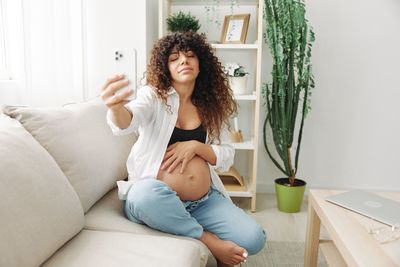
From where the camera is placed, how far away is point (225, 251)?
1325mm

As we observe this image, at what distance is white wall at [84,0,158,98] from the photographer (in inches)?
84.9

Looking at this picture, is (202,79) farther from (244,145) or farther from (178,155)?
(244,145)

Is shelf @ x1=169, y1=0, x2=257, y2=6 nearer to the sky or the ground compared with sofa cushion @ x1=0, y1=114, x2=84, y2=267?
nearer to the sky

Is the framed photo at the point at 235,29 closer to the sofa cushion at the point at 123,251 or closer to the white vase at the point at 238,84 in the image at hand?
the white vase at the point at 238,84

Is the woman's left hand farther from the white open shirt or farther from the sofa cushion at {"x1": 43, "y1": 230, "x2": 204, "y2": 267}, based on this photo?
the sofa cushion at {"x1": 43, "y1": 230, "x2": 204, "y2": 267}

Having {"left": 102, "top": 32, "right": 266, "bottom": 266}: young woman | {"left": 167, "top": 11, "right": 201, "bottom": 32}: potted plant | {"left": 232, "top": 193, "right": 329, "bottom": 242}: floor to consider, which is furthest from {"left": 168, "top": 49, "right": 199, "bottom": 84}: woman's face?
{"left": 232, "top": 193, "right": 329, "bottom": 242}: floor

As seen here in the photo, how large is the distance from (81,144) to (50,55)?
809 millimetres

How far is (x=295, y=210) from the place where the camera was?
7.90 ft

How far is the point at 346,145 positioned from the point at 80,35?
1.81m

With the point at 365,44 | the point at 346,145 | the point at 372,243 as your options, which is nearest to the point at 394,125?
the point at 346,145

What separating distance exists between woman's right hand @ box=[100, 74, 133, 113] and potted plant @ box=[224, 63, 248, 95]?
4.00 ft

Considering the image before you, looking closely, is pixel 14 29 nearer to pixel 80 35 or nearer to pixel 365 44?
pixel 80 35

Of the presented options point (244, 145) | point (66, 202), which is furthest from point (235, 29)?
point (66, 202)

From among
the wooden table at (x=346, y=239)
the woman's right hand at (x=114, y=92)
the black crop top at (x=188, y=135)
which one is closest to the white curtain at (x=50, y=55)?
the black crop top at (x=188, y=135)
